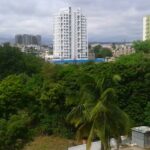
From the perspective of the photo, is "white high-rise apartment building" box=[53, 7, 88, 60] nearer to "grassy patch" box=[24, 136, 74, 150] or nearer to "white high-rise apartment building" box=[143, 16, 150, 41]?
"white high-rise apartment building" box=[143, 16, 150, 41]

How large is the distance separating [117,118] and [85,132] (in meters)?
1.54

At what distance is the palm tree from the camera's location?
46.9ft

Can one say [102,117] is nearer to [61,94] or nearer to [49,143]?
[49,143]

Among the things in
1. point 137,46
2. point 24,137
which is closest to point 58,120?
point 24,137

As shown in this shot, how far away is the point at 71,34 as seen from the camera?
108375mm

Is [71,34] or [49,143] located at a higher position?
[71,34]

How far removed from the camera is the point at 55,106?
2403 centimetres

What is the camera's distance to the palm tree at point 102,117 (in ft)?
46.9

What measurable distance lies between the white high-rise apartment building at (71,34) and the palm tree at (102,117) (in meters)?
90.9

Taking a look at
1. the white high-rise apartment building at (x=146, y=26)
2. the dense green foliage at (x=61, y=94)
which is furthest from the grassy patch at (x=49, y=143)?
the white high-rise apartment building at (x=146, y=26)

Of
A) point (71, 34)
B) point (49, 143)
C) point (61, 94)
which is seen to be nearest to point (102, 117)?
point (49, 143)

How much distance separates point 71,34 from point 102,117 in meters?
94.8

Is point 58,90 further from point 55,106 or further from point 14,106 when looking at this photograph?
point 14,106

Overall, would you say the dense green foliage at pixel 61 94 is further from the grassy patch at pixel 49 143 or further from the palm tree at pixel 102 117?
the palm tree at pixel 102 117
